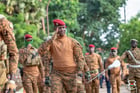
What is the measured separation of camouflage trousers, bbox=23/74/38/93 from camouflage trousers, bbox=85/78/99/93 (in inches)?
113

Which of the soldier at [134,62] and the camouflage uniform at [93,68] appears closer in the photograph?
the soldier at [134,62]

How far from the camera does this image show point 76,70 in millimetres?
8250

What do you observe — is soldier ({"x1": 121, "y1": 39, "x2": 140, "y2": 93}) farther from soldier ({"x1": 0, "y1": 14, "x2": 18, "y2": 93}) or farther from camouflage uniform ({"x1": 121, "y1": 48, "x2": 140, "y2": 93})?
soldier ({"x1": 0, "y1": 14, "x2": 18, "y2": 93})

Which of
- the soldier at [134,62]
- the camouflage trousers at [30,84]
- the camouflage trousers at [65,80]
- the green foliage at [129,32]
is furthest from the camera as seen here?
the green foliage at [129,32]

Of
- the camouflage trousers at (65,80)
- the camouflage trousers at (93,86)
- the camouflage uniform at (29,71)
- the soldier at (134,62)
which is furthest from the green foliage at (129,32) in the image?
the camouflage trousers at (65,80)

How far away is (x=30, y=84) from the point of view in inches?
468

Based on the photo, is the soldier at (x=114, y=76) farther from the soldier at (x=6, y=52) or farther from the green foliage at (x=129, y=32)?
the green foliage at (x=129, y=32)

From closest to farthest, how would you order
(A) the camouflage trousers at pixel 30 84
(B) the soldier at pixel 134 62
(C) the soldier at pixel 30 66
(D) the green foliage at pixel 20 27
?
1. (A) the camouflage trousers at pixel 30 84
2. (C) the soldier at pixel 30 66
3. (B) the soldier at pixel 134 62
4. (D) the green foliage at pixel 20 27

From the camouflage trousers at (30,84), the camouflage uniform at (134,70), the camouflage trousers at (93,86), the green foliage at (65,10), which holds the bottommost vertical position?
the camouflage trousers at (93,86)

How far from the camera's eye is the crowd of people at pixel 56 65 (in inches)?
210

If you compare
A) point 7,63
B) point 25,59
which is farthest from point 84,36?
point 7,63

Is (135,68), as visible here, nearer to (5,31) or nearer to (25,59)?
(25,59)

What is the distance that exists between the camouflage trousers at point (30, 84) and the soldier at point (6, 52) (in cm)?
644

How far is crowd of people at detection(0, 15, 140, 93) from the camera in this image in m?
5.33
